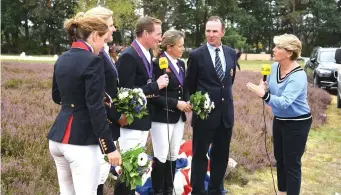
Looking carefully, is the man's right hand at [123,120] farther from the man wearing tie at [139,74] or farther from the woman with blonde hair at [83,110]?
the woman with blonde hair at [83,110]

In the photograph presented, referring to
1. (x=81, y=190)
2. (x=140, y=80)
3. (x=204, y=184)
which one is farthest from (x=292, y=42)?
(x=81, y=190)

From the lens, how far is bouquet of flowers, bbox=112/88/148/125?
3.54 m

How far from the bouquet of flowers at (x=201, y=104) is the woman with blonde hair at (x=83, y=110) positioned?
1.60m

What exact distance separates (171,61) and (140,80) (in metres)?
0.61

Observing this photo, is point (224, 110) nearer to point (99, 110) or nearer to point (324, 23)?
point (99, 110)

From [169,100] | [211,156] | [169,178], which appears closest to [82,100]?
[169,100]

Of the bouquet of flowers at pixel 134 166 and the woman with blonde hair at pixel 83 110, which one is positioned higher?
the woman with blonde hair at pixel 83 110

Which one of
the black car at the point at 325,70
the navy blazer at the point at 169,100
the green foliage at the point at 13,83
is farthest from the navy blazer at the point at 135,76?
the black car at the point at 325,70

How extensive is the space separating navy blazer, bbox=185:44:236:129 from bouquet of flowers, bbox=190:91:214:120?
144mm

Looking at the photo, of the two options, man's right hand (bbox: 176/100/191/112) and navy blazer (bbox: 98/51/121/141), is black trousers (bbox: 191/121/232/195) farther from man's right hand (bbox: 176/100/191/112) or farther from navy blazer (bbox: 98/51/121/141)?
navy blazer (bbox: 98/51/121/141)

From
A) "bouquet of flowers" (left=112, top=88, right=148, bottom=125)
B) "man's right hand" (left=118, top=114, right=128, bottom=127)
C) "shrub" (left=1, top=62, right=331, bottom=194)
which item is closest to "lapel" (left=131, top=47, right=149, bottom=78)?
"bouquet of flowers" (left=112, top=88, right=148, bottom=125)

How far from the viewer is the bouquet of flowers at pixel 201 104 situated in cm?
434

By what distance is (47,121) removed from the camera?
6.73 m

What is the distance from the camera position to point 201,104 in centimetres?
435
